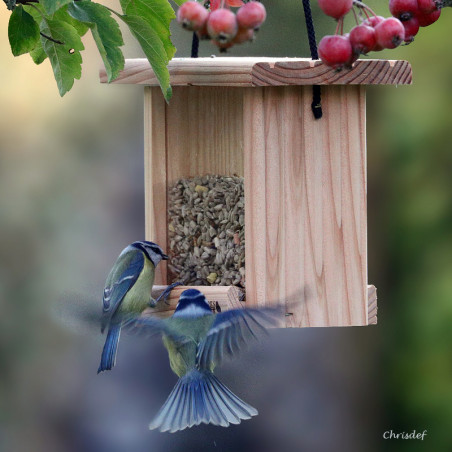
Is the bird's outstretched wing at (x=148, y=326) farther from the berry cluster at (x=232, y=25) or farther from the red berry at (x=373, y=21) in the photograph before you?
the berry cluster at (x=232, y=25)

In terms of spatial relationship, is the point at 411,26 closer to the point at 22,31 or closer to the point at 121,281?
the point at 22,31

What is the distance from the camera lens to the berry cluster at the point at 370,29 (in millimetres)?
2115

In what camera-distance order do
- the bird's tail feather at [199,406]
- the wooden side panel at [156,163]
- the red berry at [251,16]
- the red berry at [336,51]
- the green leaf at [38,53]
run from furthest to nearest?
the wooden side panel at [156,163], the bird's tail feather at [199,406], the green leaf at [38,53], the red berry at [336,51], the red berry at [251,16]

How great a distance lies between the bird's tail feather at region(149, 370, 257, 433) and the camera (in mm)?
3191

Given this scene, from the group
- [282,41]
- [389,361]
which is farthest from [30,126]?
[389,361]

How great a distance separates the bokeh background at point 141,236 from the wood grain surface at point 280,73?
237cm

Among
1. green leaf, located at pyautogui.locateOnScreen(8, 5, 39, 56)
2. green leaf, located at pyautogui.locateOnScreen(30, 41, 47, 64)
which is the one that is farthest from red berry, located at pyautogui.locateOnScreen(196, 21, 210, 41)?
green leaf, located at pyautogui.locateOnScreen(30, 41, 47, 64)

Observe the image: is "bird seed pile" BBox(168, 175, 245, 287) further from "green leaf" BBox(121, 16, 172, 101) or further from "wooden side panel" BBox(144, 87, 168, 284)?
"green leaf" BBox(121, 16, 172, 101)

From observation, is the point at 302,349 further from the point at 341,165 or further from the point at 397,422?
the point at 341,165

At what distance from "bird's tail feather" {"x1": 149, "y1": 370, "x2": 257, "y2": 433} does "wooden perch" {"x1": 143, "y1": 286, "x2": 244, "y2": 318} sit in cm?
22

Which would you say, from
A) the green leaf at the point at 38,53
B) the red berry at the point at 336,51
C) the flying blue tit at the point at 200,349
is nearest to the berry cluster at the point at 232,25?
the red berry at the point at 336,51

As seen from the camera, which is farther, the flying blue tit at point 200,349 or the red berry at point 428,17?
the flying blue tit at point 200,349
